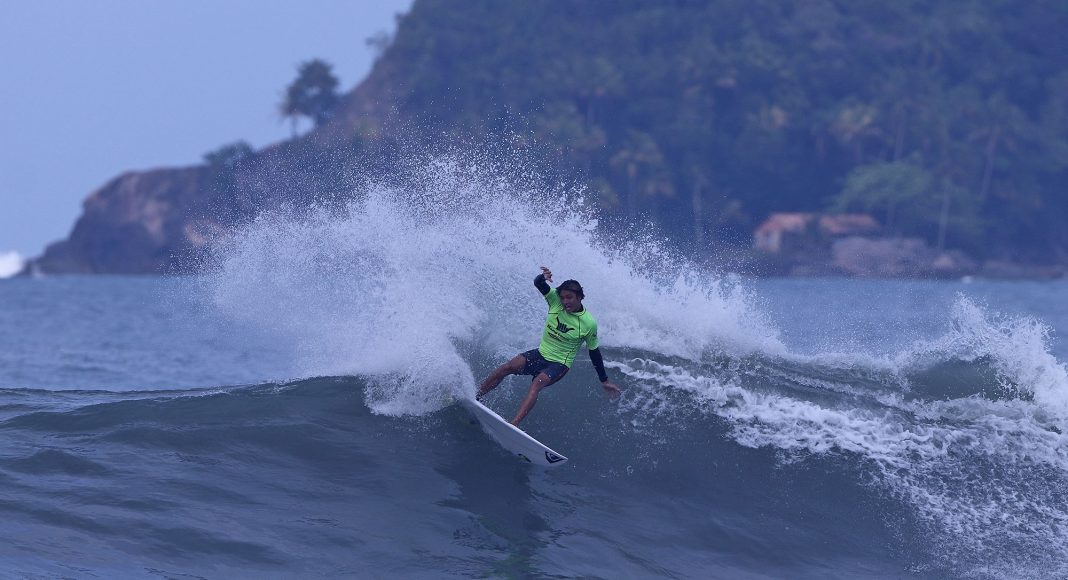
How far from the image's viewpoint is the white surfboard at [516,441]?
36.7 feet

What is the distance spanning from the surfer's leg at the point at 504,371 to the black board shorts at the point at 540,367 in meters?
0.05

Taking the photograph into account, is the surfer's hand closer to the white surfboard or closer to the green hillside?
the white surfboard

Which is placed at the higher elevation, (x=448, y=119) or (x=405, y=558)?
(x=448, y=119)

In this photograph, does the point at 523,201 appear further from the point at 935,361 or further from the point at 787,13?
the point at 787,13

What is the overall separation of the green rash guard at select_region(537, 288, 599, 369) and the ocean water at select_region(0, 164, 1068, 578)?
927 mm

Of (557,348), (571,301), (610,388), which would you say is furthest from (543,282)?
(610,388)

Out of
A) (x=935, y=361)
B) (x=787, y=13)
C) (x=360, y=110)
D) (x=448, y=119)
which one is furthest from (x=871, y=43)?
(x=935, y=361)

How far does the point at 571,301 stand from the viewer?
38.0 feet

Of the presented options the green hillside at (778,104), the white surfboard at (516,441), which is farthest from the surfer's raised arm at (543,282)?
the green hillside at (778,104)

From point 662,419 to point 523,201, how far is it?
4.26 meters

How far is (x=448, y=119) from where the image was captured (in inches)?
3989

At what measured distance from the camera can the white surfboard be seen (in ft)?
36.7

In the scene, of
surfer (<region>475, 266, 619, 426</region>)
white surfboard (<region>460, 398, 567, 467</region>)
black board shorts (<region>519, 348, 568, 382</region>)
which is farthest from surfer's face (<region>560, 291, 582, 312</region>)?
white surfboard (<region>460, 398, 567, 467</region>)

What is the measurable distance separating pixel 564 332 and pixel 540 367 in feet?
1.46
